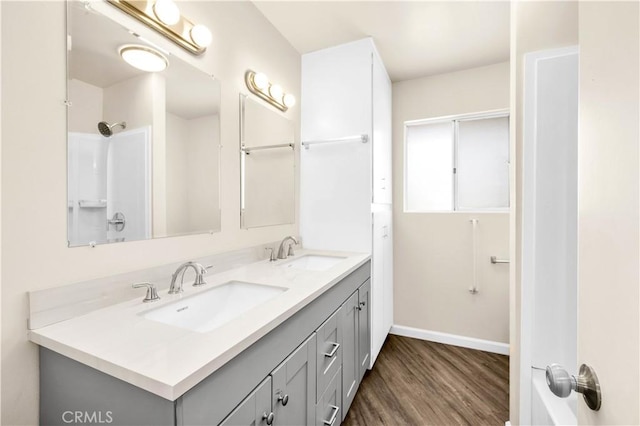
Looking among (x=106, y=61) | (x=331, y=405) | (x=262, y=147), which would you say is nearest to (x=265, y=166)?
(x=262, y=147)

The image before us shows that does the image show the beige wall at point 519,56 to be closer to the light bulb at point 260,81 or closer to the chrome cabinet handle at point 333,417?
the chrome cabinet handle at point 333,417

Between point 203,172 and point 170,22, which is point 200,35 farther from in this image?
point 203,172

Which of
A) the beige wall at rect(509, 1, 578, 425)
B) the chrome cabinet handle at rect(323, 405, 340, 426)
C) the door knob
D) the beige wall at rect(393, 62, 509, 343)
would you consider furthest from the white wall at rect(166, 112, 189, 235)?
the beige wall at rect(393, 62, 509, 343)

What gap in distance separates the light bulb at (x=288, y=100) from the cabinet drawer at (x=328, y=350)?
1.51 meters

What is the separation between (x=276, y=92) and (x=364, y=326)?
1759mm

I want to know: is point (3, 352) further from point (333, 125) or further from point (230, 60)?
point (333, 125)

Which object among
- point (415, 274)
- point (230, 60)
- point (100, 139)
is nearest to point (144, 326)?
point (100, 139)

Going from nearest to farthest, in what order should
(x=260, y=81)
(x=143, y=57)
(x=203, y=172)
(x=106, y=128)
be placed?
1. (x=106, y=128)
2. (x=143, y=57)
3. (x=203, y=172)
4. (x=260, y=81)

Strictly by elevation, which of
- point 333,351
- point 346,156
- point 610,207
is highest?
point 346,156

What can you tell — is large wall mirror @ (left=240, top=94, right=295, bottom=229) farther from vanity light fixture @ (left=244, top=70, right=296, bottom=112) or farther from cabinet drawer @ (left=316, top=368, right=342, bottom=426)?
cabinet drawer @ (left=316, top=368, right=342, bottom=426)

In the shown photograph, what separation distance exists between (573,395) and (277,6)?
2.59 m

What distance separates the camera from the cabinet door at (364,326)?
1.86 metres

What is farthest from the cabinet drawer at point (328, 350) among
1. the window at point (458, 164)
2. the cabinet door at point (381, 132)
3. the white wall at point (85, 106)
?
the window at point (458, 164)

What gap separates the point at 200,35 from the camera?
1332 millimetres
